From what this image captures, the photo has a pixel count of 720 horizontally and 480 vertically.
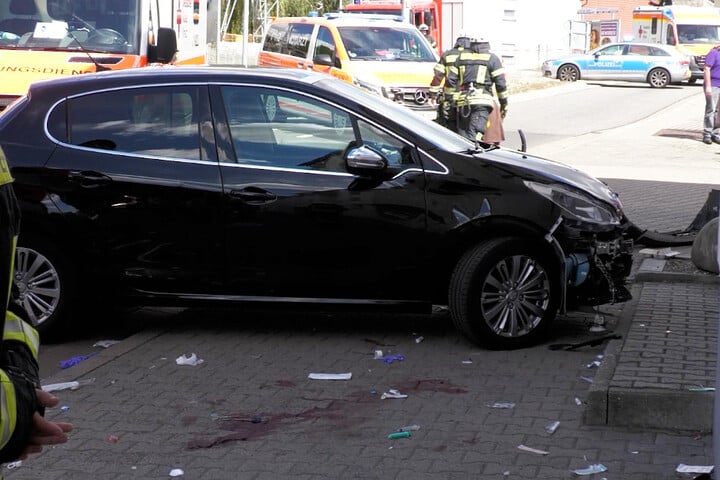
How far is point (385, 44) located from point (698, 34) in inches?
1170

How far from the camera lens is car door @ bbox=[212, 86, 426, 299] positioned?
702cm

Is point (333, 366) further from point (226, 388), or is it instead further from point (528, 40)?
point (528, 40)

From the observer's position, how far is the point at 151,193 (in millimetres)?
7105

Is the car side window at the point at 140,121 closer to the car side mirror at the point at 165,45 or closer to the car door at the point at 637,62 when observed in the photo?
the car side mirror at the point at 165,45

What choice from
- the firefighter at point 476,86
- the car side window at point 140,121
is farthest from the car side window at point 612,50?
the car side window at point 140,121

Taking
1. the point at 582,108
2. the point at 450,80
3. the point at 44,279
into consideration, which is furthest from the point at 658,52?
the point at 44,279

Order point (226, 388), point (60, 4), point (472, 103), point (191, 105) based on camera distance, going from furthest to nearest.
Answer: point (472, 103)
point (60, 4)
point (191, 105)
point (226, 388)

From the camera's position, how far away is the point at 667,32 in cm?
4950

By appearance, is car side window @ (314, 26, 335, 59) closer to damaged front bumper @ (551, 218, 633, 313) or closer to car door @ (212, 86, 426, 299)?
car door @ (212, 86, 426, 299)

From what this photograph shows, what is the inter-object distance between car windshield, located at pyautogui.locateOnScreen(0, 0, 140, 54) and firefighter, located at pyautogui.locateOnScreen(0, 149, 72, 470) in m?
10.8

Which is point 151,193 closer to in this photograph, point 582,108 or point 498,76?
point 498,76

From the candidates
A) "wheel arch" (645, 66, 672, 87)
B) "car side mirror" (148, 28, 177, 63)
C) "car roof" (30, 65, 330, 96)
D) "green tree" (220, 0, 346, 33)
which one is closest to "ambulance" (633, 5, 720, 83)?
"wheel arch" (645, 66, 672, 87)

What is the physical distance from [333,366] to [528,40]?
5655cm

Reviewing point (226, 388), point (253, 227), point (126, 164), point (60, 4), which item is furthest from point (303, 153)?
point (60, 4)
